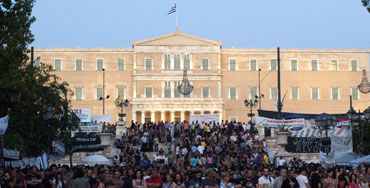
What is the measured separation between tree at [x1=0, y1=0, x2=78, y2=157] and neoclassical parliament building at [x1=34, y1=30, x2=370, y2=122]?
3904 centimetres

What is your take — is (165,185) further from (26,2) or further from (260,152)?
(260,152)

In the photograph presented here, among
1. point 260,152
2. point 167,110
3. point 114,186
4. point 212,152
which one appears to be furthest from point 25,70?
point 167,110

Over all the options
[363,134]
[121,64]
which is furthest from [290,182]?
[121,64]

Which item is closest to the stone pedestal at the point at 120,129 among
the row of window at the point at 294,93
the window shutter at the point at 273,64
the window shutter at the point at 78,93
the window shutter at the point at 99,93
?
the window shutter at the point at 99,93

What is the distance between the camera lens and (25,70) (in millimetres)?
21516

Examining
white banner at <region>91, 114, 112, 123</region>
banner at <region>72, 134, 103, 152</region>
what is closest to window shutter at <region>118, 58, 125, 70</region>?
white banner at <region>91, 114, 112, 123</region>

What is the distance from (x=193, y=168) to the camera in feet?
62.3

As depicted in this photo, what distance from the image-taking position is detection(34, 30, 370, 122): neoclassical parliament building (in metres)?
69.1

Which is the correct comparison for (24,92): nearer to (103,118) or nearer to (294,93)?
(103,118)

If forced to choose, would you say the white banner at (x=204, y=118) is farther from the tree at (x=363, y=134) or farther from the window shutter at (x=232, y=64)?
the window shutter at (x=232, y=64)

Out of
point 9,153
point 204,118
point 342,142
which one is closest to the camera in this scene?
point 9,153

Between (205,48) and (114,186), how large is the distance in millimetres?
57261

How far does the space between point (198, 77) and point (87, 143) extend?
36594 mm

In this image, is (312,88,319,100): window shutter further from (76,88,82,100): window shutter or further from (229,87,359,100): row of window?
(76,88,82,100): window shutter
